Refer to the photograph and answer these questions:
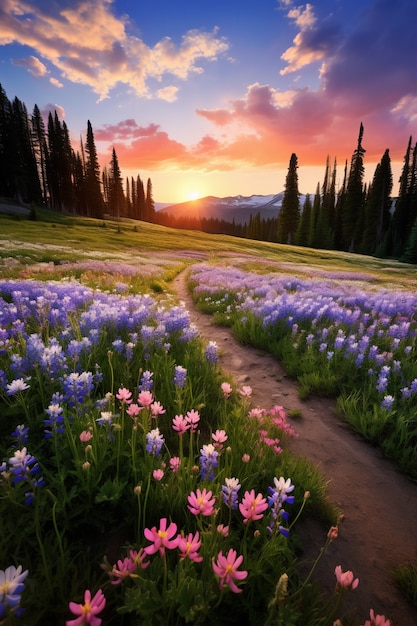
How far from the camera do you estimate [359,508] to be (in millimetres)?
3018

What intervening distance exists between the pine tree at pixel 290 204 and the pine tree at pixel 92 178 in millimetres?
45854

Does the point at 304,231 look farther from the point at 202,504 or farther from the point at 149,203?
the point at 202,504

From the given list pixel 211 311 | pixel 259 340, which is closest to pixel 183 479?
pixel 259 340

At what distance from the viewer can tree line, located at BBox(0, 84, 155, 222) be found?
6147 centimetres

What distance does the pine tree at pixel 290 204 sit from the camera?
235 feet

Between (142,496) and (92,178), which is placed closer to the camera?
(142,496)

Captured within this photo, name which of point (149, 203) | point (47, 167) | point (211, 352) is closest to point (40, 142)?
point (47, 167)

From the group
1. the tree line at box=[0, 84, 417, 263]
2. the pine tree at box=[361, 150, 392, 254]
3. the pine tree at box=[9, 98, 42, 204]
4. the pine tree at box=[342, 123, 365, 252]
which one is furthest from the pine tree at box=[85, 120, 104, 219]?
the pine tree at box=[361, 150, 392, 254]

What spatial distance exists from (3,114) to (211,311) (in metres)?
77.9

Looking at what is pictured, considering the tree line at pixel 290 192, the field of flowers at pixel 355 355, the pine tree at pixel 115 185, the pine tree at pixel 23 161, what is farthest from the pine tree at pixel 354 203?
the field of flowers at pixel 355 355

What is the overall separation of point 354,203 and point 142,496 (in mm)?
86338

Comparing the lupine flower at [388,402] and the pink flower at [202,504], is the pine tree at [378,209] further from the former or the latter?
the pink flower at [202,504]

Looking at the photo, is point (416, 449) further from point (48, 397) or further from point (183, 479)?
point (48, 397)

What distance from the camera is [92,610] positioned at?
1.20 metres
